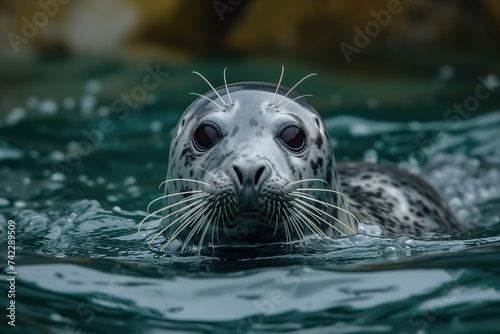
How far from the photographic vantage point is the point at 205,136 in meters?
4.18

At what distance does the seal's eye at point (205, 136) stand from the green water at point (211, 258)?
55 cm

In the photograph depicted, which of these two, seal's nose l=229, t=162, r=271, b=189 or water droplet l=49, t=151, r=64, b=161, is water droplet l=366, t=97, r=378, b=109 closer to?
water droplet l=49, t=151, r=64, b=161

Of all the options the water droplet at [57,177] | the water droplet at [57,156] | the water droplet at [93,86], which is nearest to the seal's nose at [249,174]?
the water droplet at [57,177]

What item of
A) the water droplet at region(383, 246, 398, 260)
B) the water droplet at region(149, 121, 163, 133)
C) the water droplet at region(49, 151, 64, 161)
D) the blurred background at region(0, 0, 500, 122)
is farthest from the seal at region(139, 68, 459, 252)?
the blurred background at region(0, 0, 500, 122)

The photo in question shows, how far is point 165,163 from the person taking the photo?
279 inches

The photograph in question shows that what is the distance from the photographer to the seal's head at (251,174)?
3.83 metres

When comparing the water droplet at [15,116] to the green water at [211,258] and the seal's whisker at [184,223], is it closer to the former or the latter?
the green water at [211,258]

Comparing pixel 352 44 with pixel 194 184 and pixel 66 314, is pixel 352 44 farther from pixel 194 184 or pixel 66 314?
pixel 66 314

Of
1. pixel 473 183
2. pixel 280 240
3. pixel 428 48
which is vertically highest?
pixel 428 48

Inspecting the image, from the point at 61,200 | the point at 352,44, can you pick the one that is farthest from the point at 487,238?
the point at 352,44

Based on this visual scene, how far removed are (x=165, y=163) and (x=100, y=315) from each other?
3607 millimetres

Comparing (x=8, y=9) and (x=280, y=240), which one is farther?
(x=8, y=9)

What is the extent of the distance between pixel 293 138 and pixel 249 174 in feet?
1.60

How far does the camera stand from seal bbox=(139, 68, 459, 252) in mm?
3832
